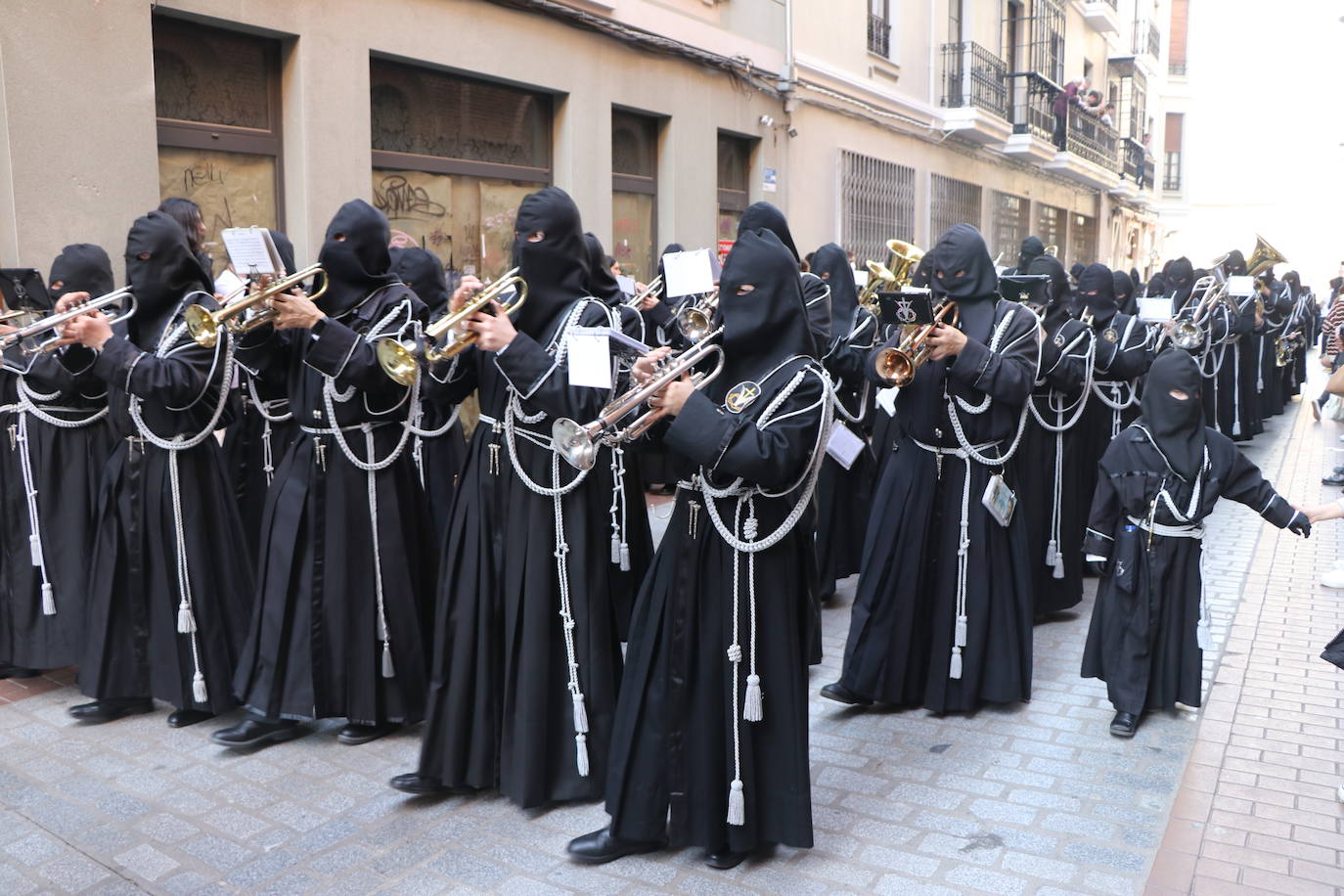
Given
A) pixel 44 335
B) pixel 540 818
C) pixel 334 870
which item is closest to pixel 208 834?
pixel 334 870

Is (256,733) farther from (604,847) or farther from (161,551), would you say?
(604,847)

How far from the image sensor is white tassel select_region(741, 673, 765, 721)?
3680mm

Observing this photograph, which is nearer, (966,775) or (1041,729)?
(966,775)

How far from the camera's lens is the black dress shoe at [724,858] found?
3.82m

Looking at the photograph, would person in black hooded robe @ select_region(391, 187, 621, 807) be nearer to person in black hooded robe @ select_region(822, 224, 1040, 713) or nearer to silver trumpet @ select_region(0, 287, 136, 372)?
person in black hooded robe @ select_region(822, 224, 1040, 713)

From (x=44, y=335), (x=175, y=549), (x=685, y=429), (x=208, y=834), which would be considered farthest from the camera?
(x=44, y=335)

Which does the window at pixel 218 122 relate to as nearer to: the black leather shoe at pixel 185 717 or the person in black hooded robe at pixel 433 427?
the person in black hooded robe at pixel 433 427

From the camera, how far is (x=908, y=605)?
5.32 metres

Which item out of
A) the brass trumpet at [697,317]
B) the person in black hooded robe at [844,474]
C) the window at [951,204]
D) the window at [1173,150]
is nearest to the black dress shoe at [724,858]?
the person in black hooded robe at [844,474]

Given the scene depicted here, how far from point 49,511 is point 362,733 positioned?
6.66ft

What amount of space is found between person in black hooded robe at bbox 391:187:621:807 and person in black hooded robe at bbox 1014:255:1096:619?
3323 mm

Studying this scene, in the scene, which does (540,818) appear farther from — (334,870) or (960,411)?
(960,411)

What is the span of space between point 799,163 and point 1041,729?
1149cm

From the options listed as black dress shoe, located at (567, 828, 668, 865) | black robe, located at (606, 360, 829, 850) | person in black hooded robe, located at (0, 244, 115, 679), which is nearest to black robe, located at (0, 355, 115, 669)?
person in black hooded robe, located at (0, 244, 115, 679)
